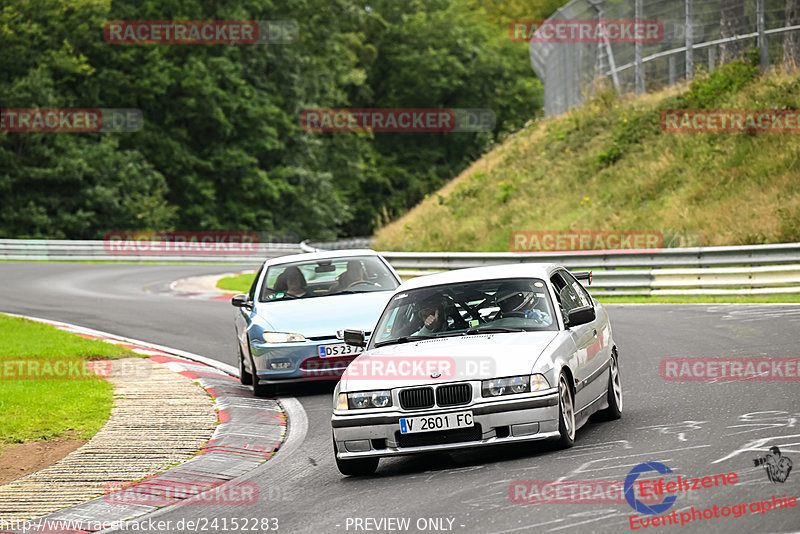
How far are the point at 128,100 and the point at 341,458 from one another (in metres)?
52.4

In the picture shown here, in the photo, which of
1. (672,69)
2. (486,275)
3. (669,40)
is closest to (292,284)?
(486,275)

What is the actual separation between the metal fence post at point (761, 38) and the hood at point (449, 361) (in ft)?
66.1

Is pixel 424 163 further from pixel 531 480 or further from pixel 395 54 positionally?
pixel 531 480

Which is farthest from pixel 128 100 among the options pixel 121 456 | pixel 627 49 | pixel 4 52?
pixel 121 456

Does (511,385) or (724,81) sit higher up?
(724,81)

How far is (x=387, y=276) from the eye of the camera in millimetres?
14352

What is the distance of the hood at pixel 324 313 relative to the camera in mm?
12711

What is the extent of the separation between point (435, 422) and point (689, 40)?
73.9 feet

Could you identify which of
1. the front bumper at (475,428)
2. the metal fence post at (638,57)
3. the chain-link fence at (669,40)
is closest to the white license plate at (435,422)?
the front bumper at (475,428)

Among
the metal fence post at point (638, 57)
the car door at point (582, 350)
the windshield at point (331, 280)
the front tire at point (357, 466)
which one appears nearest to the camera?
the front tire at point (357, 466)

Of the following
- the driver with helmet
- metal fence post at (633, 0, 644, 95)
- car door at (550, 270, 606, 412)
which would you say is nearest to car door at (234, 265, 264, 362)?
car door at (550, 270, 606, 412)

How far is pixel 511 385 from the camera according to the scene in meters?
8.01

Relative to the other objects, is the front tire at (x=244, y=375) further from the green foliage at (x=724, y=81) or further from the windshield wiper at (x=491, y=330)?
the green foliage at (x=724, y=81)

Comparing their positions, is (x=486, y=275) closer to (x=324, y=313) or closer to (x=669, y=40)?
(x=324, y=313)
